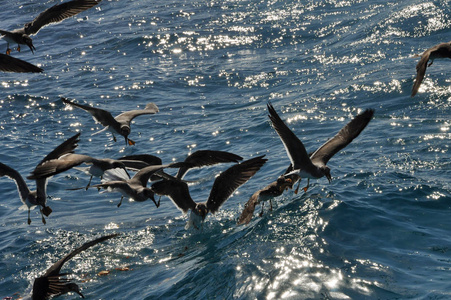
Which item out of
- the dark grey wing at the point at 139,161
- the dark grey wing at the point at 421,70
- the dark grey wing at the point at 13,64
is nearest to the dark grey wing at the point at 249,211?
the dark grey wing at the point at 139,161

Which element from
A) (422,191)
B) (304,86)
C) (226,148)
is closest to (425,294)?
(422,191)

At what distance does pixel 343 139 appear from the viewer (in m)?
10.2

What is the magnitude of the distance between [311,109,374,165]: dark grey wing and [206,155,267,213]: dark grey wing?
3.20ft

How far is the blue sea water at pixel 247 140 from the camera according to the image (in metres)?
9.12

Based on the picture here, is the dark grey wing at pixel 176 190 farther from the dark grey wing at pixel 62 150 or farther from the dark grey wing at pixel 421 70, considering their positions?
the dark grey wing at pixel 421 70

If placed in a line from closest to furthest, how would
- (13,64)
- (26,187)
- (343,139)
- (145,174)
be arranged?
(145,174) < (26,187) < (343,139) < (13,64)

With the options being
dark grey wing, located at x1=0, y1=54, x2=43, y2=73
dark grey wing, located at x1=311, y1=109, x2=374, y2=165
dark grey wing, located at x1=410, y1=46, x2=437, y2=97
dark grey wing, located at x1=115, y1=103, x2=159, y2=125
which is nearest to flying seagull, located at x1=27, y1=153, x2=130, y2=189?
dark grey wing, located at x1=0, y1=54, x2=43, y2=73

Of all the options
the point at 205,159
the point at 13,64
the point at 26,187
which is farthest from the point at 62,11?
the point at 205,159

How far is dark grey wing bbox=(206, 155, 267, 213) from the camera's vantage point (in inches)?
403

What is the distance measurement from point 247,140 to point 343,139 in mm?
5735

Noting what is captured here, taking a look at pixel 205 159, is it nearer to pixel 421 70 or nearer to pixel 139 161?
pixel 139 161

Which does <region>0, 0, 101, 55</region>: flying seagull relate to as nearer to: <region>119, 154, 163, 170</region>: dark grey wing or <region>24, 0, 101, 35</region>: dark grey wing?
<region>24, 0, 101, 35</region>: dark grey wing

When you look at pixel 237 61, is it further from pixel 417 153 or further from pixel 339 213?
pixel 339 213

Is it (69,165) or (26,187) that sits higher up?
(69,165)
